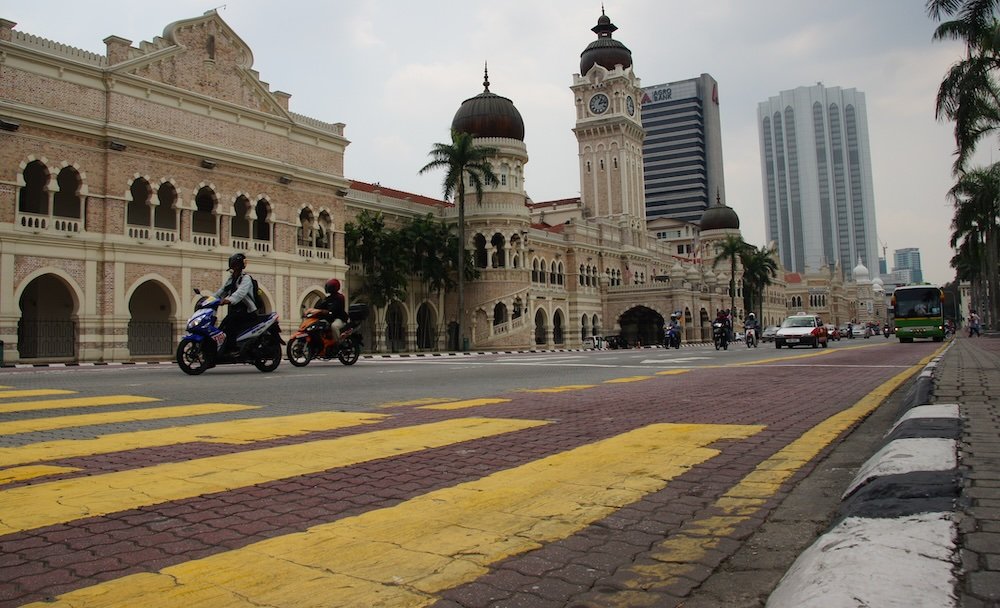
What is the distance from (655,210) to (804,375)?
484ft

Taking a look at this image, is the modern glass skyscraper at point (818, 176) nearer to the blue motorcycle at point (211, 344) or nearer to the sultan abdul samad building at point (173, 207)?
the sultan abdul samad building at point (173, 207)

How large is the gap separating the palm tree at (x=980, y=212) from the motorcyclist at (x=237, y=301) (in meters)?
39.9

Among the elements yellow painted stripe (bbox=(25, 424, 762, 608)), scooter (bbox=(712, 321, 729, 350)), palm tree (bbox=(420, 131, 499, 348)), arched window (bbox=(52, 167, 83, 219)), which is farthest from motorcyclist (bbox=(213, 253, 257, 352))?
palm tree (bbox=(420, 131, 499, 348))

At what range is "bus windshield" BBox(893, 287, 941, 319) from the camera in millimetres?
37375

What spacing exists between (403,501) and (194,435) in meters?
2.65

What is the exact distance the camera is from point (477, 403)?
319 inches

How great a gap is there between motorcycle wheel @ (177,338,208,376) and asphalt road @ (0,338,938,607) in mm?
6066

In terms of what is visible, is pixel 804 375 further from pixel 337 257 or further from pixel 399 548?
pixel 337 257

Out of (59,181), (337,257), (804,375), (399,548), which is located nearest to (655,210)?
(337,257)

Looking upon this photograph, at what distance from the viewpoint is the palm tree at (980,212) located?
42.9 meters

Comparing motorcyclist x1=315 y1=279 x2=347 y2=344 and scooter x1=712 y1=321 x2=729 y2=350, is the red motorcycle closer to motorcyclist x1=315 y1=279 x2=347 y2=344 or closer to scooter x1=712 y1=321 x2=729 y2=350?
motorcyclist x1=315 y1=279 x2=347 y2=344

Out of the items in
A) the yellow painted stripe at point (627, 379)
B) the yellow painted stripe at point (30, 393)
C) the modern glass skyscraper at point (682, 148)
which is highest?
the modern glass skyscraper at point (682, 148)

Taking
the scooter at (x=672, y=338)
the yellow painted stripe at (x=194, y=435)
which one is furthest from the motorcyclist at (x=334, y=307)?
the scooter at (x=672, y=338)

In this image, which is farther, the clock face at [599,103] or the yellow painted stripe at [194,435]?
the clock face at [599,103]
